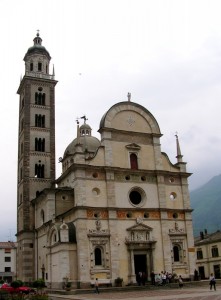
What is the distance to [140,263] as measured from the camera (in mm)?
41938

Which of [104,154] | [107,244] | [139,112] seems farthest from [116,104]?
[107,244]

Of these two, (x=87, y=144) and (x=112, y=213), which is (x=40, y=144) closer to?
(x=87, y=144)

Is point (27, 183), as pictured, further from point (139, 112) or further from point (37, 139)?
point (139, 112)

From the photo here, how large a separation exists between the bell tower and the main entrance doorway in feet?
Answer: 44.0

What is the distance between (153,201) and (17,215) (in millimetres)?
20484

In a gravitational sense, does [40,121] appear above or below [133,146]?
above

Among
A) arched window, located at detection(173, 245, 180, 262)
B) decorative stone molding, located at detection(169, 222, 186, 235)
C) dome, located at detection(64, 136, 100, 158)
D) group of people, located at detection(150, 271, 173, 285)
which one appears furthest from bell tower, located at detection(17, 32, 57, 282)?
decorative stone molding, located at detection(169, 222, 186, 235)

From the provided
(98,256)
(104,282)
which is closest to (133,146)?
(98,256)

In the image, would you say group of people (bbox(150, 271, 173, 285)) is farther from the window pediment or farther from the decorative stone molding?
the window pediment

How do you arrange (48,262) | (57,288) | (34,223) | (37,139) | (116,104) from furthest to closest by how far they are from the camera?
(37,139), (34,223), (116,104), (48,262), (57,288)

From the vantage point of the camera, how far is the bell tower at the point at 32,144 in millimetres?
49875

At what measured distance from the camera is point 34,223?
5053 centimetres

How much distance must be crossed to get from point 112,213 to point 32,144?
1782 cm

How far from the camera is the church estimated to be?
3956 centimetres
